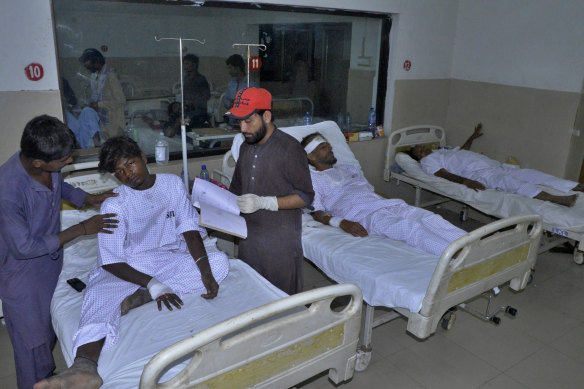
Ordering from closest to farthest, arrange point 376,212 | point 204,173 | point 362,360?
point 362,360 → point 376,212 → point 204,173

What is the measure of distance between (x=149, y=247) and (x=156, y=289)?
32 centimetres

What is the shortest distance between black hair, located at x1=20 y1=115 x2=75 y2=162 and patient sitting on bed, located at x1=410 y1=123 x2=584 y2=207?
12.6ft

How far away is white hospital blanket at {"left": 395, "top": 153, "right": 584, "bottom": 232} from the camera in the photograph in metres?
3.92

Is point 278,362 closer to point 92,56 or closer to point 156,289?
point 156,289

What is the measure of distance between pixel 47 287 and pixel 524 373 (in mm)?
2894

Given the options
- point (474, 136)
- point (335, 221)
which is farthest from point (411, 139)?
point (335, 221)

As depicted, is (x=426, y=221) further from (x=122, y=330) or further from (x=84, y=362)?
(x=84, y=362)

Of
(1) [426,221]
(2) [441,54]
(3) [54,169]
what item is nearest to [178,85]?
(3) [54,169]

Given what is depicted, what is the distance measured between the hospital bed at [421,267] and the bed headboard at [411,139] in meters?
2.08

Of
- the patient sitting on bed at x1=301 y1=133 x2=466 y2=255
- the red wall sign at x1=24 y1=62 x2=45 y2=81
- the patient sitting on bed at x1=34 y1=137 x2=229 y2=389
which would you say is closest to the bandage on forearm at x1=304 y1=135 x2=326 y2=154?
the patient sitting on bed at x1=301 y1=133 x2=466 y2=255

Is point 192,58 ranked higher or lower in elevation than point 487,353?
higher

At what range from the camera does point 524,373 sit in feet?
9.63

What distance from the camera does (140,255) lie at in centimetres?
260

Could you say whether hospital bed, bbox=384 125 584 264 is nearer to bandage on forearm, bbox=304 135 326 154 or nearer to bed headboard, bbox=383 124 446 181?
bed headboard, bbox=383 124 446 181
